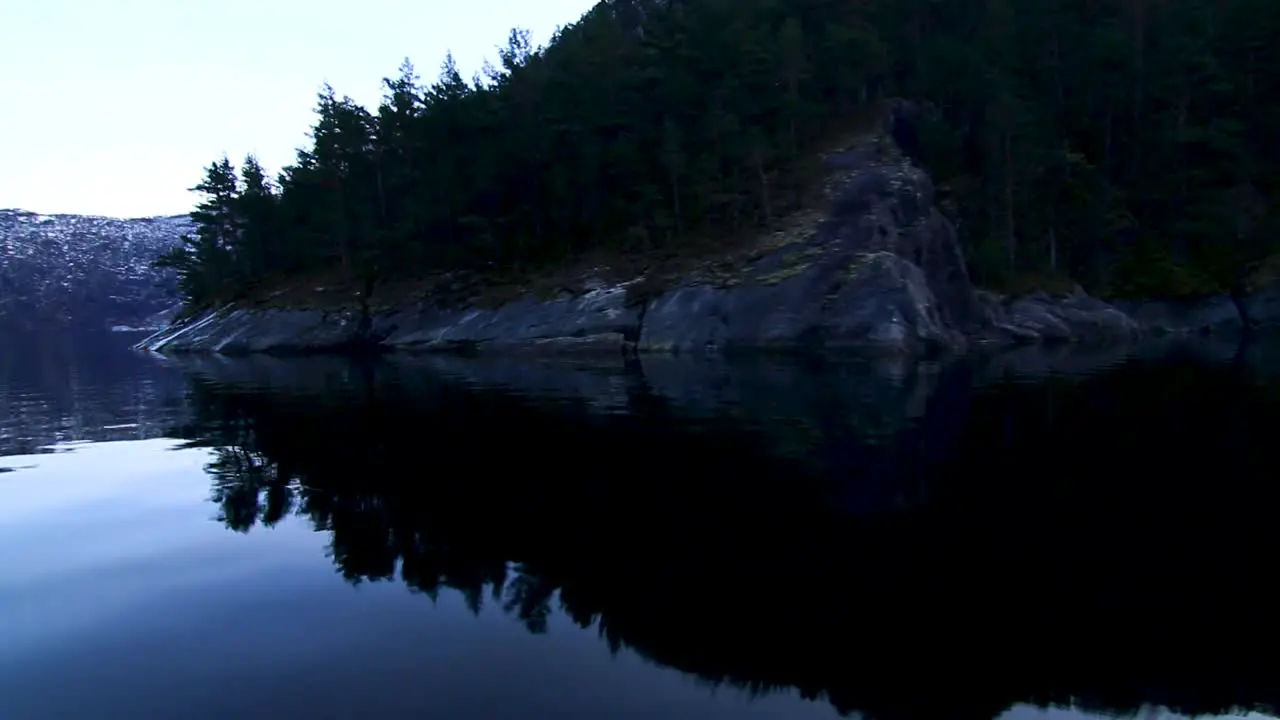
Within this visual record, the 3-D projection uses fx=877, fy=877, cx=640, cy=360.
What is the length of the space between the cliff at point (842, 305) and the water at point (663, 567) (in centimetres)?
3267

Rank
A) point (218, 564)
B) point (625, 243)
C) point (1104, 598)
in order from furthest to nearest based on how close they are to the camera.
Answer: point (625, 243)
point (218, 564)
point (1104, 598)

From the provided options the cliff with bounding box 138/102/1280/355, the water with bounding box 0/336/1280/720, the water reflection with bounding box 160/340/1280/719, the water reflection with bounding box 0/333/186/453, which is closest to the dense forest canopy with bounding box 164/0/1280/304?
the cliff with bounding box 138/102/1280/355

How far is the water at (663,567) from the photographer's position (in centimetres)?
1036

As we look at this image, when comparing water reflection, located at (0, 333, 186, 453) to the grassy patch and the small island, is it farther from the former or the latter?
the grassy patch

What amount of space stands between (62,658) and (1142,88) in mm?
99232

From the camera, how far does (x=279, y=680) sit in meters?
10.8

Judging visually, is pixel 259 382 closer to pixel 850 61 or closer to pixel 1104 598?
pixel 1104 598

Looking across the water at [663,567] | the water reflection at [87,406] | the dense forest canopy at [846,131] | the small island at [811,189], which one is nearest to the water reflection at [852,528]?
the water at [663,567]

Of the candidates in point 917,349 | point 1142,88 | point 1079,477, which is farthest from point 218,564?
point 1142,88

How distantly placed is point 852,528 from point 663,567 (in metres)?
4.02

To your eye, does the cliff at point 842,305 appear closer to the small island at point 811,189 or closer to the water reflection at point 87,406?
the small island at point 811,189

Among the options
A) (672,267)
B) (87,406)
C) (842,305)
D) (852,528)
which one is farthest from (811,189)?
(852,528)

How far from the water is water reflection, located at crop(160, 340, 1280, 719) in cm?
8

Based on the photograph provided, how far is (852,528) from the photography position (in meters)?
16.5
